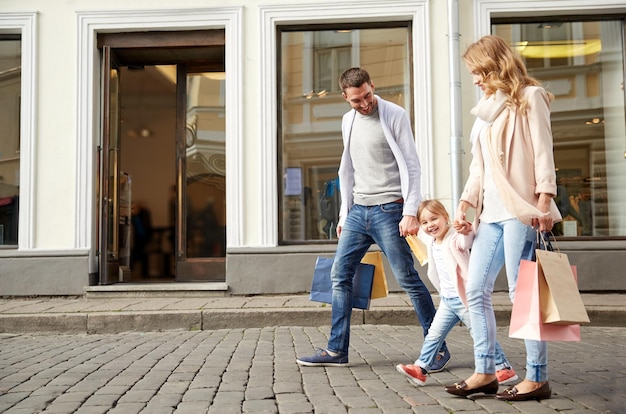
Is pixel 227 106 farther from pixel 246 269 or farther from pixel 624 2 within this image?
pixel 624 2

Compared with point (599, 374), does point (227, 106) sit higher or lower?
higher

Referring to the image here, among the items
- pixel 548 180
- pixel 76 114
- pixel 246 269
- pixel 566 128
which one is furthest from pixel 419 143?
pixel 548 180

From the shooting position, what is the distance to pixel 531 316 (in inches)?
145

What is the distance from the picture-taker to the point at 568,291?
12.2ft

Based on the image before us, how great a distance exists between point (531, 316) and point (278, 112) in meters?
6.57

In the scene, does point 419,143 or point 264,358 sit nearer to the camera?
point 264,358

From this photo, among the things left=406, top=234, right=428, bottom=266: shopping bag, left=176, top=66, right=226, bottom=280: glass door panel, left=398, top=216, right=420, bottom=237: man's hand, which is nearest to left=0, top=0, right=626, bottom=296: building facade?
left=176, top=66, right=226, bottom=280: glass door panel

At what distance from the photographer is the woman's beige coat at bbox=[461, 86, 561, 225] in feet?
12.8

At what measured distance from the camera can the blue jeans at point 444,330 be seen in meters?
4.49

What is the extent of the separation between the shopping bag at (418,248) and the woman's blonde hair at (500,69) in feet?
4.19

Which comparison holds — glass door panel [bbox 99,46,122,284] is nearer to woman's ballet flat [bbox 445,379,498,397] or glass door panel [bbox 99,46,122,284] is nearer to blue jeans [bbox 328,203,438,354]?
blue jeans [bbox 328,203,438,354]

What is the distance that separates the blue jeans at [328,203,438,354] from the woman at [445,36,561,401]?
0.94 m

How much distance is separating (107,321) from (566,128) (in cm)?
602

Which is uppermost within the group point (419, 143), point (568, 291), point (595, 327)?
point (419, 143)
